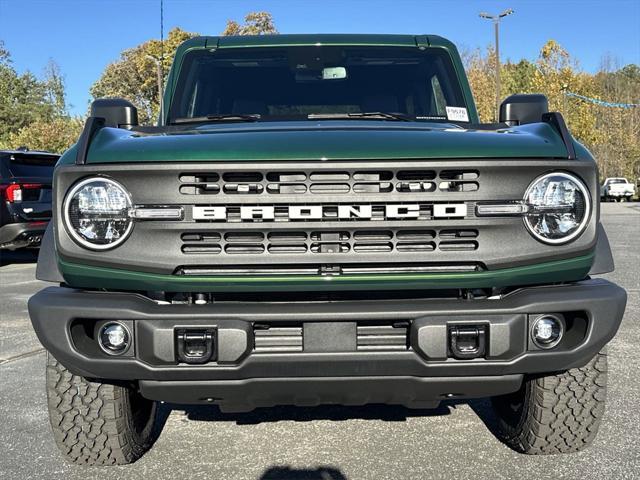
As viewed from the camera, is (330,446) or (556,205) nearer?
(556,205)

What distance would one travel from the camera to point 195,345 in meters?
2.66

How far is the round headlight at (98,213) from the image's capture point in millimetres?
2711

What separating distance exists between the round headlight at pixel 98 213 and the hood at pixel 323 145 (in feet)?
0.35

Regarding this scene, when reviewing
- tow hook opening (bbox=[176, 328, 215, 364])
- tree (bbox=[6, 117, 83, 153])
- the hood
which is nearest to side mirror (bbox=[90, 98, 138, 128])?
the hood

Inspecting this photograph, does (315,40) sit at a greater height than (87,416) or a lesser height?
greater

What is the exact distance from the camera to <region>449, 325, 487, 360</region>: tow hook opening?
2.65 m

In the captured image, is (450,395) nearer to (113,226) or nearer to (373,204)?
(373,204)

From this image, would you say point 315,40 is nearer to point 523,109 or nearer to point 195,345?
point 523,109

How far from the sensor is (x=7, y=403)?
438 centimetres

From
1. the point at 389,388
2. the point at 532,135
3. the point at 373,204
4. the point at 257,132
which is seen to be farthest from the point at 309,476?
the point at 532,135

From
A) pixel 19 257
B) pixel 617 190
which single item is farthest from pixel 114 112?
pixel 617 190

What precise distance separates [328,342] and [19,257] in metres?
12.2

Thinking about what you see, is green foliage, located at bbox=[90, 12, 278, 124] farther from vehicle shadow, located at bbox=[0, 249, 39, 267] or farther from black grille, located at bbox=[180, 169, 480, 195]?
black grille, located at bbox=[180, 169, 480, 195]

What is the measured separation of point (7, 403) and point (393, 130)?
9.69ft
